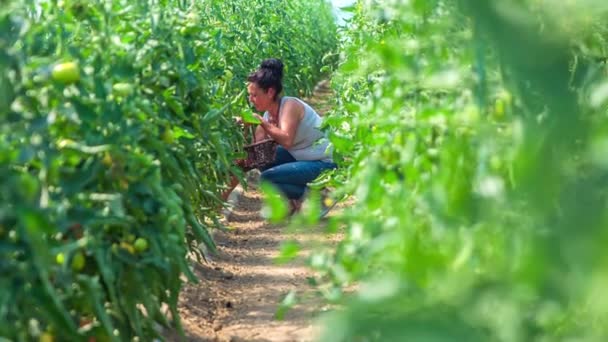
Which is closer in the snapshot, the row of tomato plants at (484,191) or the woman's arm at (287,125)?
the row of tomato plants at (484,191)

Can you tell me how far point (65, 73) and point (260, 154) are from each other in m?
3.81

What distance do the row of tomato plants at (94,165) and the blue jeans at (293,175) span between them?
Answer: 2.37 metres

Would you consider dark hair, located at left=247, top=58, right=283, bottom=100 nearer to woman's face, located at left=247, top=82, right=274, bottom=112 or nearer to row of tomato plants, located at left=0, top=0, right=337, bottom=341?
Answer: woman's face, located at left=247, top=82, right=274, bottom=112

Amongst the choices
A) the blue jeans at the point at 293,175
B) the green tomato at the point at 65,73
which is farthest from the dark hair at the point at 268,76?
the green tomato at the point at 65,73

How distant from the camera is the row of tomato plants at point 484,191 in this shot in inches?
69.4

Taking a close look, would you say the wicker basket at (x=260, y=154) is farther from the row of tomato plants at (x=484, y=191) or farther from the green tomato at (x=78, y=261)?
the green tomato at (x=78, y=261)

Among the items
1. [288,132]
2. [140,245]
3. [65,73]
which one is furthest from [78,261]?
[288,132]

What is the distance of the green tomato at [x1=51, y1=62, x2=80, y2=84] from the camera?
111 inches

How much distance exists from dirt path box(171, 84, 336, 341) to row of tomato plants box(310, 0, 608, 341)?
746mm

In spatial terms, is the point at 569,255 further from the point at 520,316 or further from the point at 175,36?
the point at 175,36

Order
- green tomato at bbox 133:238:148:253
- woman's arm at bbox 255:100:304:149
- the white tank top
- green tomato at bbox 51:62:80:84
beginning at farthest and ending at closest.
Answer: the white tank top
woman's arm at bbox 255:100:304:149
green tomato at bbox 133:238:148:253
green tomato at bbox 51:62:80:84

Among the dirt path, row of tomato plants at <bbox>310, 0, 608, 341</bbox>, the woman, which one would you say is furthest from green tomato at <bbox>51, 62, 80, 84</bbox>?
the woman

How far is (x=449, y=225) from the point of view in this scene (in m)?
2.20

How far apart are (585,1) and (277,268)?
379 cm
